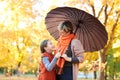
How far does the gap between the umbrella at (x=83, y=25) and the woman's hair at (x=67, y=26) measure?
296mm

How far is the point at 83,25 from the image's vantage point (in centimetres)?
652

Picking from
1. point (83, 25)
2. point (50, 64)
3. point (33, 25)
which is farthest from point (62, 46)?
point (33, 25)

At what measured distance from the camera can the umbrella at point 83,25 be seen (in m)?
6.30

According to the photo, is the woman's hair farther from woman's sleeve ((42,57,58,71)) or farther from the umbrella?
woman's sleeve ((42,57,58,71))

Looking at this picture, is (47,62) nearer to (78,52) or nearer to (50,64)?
(50,64)

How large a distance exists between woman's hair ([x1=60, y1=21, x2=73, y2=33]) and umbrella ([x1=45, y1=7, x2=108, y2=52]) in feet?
0.97

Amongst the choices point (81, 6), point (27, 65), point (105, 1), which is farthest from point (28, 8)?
point (27, 65)

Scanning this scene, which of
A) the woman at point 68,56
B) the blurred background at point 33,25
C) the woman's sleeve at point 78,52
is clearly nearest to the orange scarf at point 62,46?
the woman at point 68,56

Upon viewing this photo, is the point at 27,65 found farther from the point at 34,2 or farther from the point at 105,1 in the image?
the point at 105,1

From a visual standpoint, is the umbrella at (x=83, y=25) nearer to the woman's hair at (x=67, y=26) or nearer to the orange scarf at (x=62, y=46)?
the woman's hair at (x=67, y=26)

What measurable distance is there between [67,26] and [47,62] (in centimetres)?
65

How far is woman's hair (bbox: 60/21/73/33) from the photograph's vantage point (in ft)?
19.5

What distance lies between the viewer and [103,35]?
21.4 feet

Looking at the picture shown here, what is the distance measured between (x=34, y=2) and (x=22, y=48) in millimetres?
10019
